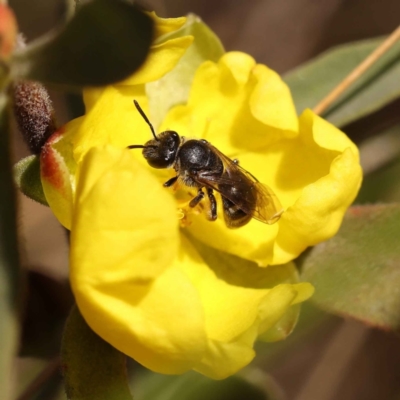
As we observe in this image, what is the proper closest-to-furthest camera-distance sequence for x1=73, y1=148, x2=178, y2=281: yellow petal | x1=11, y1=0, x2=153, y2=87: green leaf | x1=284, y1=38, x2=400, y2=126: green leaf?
x1=11, y1=0, x2=153, y2=87: green leaf < x1=73, y1=148, x2=178, y2=281: yellow petal < x1=284, y1=38, x2=400, y2=126: green leaf

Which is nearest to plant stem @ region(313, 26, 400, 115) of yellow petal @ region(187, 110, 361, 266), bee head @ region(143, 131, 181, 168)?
yellow petal @ region(187, 110, 361, 266)

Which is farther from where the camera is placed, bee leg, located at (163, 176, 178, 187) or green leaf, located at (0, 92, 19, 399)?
bee leg, located at (163, 176, 178, 187)

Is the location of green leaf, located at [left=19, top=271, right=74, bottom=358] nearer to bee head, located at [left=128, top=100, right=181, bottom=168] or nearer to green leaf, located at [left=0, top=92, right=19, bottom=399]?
green leaf, located at [left=0, top=92, right=19, bottom=399]

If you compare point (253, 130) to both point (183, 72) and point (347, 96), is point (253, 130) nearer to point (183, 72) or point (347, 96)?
point (183, 72)

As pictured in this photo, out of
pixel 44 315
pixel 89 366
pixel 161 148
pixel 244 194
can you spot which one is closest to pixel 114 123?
pixel 161 148

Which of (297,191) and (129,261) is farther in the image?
(297,191)

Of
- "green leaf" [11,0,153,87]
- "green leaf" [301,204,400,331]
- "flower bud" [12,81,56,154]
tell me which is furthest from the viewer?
"green leaf" [301,204,400,331]

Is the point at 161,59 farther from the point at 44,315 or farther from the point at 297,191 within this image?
the point at 44,315
